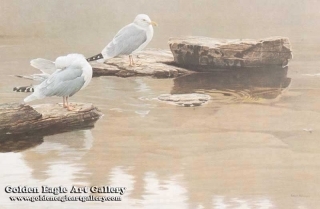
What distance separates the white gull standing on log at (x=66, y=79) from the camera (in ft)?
6.09

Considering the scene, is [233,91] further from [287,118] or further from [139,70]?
[139,70]

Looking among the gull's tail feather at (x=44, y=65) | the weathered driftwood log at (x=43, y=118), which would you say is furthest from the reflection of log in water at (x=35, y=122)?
the gull's tail feather at (x=44, y=65)

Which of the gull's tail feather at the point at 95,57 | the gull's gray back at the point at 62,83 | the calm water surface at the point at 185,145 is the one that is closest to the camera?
the calm water surface at the point at 185,145

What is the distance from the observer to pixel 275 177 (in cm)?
178

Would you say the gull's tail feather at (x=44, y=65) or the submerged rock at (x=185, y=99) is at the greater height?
the gull's tail feather at (x=44, y=65)

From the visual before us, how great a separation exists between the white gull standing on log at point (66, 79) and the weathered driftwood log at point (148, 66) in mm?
147

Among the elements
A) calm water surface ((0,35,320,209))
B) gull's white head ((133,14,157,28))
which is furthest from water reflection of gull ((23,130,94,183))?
gull's white head ((133,14,157,28))

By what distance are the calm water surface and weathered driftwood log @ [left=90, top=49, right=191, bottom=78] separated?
0.05 m

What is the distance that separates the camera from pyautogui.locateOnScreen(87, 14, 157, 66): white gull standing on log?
6.57 ft

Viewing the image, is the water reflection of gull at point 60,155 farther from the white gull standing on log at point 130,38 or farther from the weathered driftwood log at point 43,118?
the white gull standing on log at point 130,38

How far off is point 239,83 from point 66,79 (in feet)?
2.28

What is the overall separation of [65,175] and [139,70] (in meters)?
0.56

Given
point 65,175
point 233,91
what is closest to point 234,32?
point 233,91

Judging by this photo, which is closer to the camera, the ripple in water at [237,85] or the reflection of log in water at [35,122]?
the reflection of log in water at [35,122]
